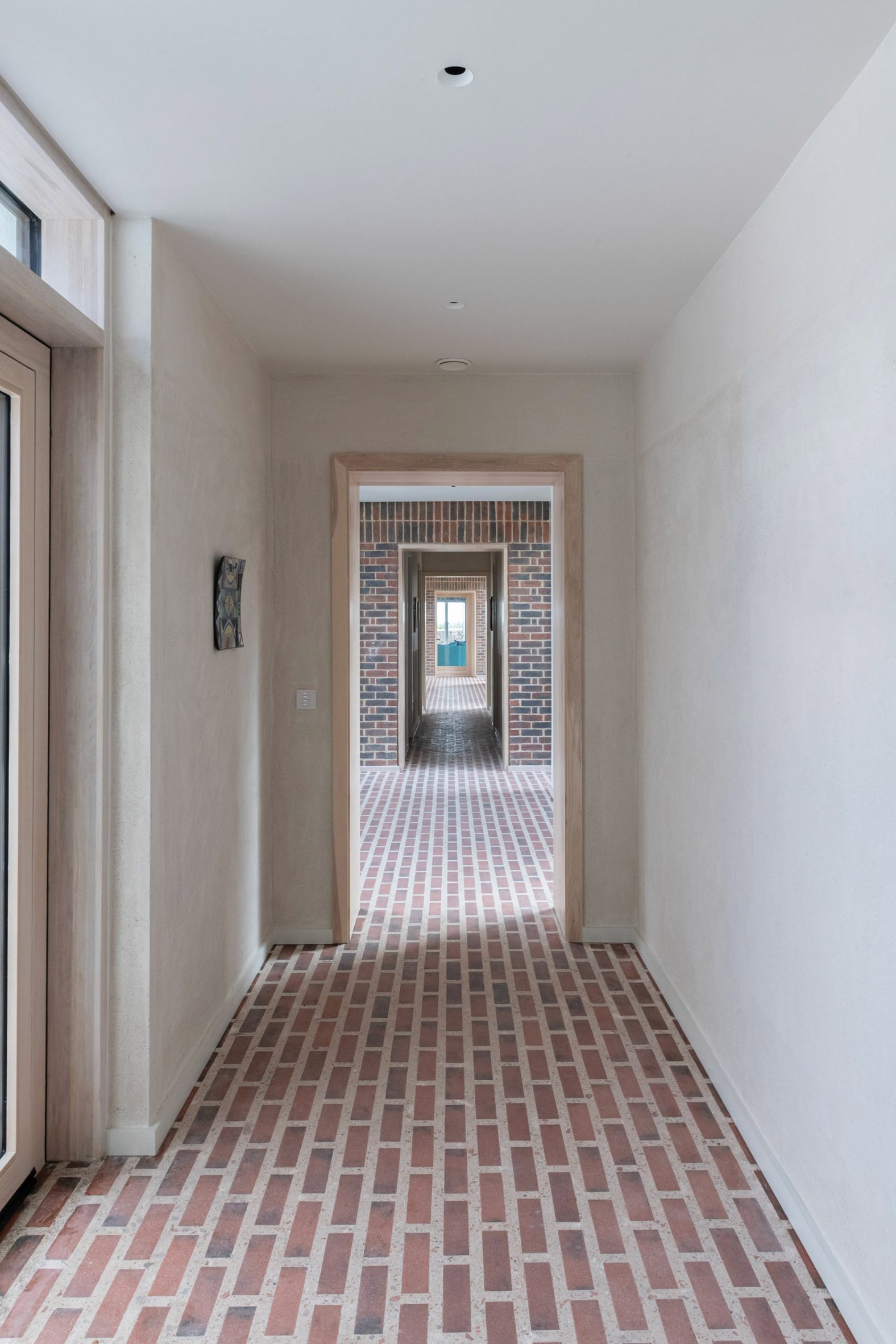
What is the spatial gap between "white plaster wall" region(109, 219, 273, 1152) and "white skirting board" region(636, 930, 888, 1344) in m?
1.64

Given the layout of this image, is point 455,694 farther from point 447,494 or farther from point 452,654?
point 447,494

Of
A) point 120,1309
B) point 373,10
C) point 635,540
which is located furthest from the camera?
point 635,540

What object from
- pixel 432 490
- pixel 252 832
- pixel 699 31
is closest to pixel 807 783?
pixel 699 31

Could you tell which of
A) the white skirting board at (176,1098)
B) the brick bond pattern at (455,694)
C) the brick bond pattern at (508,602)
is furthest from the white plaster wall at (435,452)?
the brick bond pattern at (455,694)

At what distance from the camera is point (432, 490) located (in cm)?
773

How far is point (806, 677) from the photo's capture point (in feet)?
6.56

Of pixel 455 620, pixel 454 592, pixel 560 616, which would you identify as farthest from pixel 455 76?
pixel 455 620

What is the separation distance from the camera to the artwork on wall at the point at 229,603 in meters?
2.97

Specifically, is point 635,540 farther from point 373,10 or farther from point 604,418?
point 373,10

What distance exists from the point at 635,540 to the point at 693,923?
67.2 inches

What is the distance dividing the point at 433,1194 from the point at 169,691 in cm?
152

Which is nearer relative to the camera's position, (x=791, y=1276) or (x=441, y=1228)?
(x=791, y=1276)

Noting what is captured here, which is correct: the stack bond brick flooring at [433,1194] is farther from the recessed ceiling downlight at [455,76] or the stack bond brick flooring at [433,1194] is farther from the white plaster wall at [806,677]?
the recessed ceiling downlight at [455,76]

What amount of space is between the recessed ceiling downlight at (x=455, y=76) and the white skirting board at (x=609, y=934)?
3287mm
